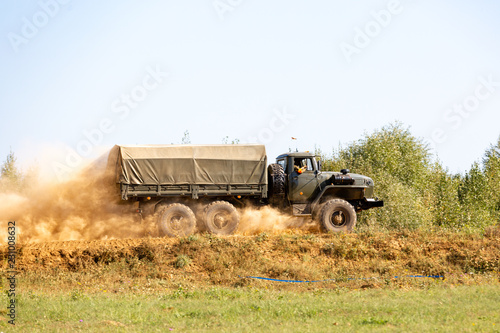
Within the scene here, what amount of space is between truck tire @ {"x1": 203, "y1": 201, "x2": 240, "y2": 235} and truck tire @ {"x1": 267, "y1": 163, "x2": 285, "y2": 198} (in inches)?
68.2

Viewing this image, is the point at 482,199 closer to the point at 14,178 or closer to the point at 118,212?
the point at 118,212

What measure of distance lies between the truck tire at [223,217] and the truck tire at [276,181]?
173 centimetres

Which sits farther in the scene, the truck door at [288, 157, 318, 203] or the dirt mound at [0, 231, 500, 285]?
the truck door at [288, 157, 318, 203]

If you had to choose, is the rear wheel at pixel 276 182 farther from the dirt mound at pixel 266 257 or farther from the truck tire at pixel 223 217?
the dirt mound at pixel 266 257

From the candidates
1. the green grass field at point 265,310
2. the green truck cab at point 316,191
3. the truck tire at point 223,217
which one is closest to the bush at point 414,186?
the green truck cab at point 316,191

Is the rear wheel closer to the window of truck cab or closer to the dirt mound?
the window of truck cab

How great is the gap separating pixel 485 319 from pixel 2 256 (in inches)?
527

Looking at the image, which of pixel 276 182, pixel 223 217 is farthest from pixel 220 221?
pixel 276 182

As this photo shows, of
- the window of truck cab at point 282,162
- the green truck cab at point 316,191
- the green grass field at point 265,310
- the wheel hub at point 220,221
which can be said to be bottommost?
the green grass field at point 265,310

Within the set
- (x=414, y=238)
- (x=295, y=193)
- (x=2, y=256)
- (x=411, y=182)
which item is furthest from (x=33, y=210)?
(x=411, y=182)

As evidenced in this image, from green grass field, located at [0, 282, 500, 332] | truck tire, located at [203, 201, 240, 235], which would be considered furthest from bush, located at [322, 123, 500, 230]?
green grass field, located at [0, 282, 500, 332]

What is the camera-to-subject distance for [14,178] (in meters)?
40.0

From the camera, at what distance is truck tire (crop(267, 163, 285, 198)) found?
19031mm

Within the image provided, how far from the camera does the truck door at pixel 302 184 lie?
63.3ft
